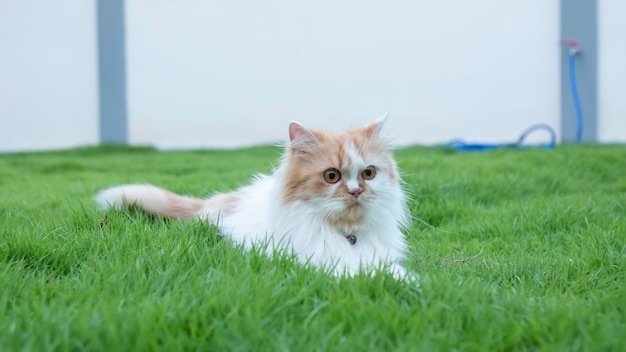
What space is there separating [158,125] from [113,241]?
768cm

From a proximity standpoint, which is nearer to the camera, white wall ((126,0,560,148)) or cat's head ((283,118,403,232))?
cat's head ((283,118,403,232))

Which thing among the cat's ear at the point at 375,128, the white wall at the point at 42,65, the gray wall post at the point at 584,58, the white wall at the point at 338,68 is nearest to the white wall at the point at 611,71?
the gray wall post at the point at 584,58

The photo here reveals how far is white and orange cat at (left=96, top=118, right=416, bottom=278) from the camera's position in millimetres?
2441

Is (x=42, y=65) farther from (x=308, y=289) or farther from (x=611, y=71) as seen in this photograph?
(x=308, y=289)

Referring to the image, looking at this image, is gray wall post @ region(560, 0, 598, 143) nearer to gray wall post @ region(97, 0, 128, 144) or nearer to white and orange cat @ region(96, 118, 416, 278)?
white and orange cat @ region(96, 118, 416, 278)

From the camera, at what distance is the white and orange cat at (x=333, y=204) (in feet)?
8.01

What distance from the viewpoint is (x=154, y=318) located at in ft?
5.28

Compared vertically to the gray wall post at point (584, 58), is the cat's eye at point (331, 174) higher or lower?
lower

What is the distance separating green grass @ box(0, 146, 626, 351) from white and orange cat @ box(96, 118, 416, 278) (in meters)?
0.22

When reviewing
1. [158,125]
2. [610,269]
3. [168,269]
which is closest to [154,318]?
[168,269]

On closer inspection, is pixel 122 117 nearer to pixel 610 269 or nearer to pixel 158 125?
pixel 158 125

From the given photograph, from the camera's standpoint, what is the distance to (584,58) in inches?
317

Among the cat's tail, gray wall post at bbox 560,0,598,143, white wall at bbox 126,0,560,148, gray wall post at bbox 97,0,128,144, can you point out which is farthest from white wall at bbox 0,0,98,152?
the cat's tail

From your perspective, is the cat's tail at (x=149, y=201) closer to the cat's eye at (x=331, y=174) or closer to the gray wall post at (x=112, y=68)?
the cat's eye at (x=331, y=174)
